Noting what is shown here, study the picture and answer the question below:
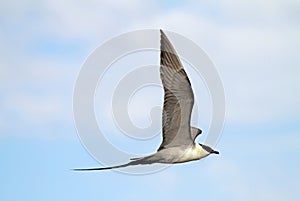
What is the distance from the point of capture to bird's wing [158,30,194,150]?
17.6 m

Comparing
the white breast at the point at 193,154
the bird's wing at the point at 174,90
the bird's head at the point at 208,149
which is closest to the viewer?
the bird's wing at the point at 174,90

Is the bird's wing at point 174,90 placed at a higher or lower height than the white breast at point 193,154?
higher

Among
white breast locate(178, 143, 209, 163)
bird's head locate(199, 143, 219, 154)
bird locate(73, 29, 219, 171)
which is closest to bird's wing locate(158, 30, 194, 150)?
bird locate(73, 29, 219, 171)

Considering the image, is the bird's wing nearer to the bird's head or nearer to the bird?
the bird

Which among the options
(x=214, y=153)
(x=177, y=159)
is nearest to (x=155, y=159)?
(x=177, y=159)

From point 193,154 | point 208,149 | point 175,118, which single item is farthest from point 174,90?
point 208,149

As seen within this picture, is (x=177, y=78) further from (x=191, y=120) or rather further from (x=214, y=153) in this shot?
(x=214, y=153)

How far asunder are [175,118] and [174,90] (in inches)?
33.8

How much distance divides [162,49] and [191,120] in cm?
232

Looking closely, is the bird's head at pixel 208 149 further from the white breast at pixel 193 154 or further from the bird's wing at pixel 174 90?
the bird's wing at pixel 174 90

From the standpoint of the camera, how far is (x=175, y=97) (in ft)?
58.3

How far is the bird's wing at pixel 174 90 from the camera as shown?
57.8 feet

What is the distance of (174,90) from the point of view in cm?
1769

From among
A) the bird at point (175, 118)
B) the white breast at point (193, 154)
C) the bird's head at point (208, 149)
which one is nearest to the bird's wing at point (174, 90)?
the bird at point (175, 118)
